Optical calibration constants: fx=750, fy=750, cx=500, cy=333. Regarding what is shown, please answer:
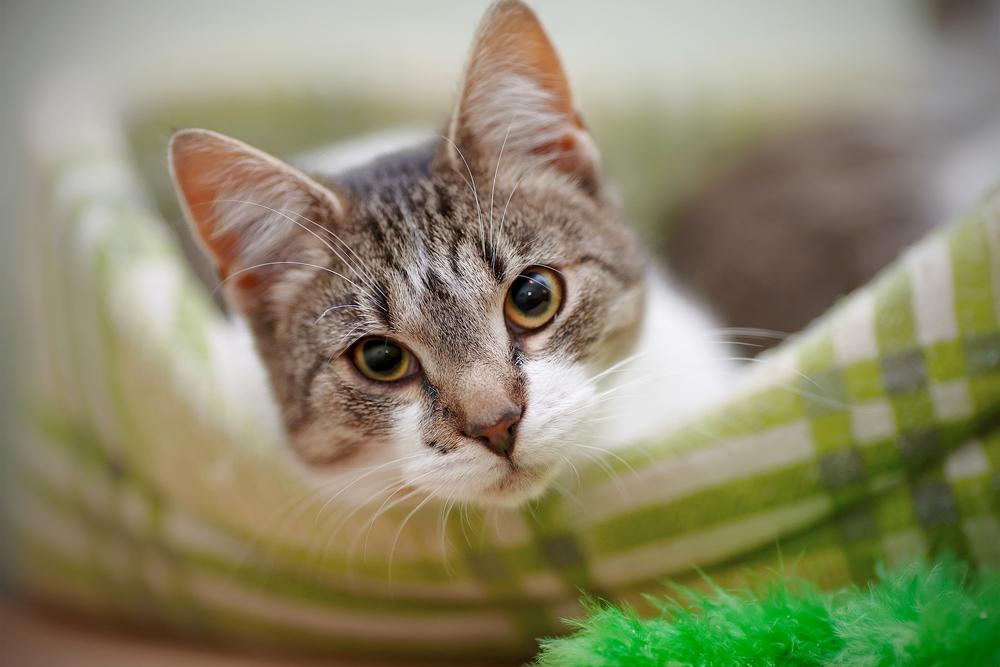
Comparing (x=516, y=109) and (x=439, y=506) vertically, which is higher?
(x=516, y=109)

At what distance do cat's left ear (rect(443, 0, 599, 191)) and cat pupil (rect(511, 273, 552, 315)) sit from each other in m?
0.18

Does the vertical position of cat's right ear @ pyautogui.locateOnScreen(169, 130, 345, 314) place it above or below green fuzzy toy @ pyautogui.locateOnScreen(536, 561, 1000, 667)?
above

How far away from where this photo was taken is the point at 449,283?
103 cm

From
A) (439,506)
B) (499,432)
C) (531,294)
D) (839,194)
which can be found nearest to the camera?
(499,432)

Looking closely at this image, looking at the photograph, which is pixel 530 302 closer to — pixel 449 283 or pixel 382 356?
pixel 449 283

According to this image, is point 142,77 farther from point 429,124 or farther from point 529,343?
point 529,343

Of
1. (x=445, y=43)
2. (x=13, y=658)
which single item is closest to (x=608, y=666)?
(x=13, y=658)

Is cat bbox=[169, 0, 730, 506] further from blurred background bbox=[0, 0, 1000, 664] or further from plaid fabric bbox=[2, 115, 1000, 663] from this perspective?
blurred background bbox=[0, 0, 1000, 664]

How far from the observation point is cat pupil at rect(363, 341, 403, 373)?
1.05m

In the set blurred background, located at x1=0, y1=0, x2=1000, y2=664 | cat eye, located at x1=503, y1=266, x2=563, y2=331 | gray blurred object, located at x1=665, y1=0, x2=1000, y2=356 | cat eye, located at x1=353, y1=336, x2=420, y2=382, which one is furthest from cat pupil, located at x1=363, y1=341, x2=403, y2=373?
blurred background, located at x1=0, y1=0, x2=1000, y2=664

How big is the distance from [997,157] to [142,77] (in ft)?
7.02

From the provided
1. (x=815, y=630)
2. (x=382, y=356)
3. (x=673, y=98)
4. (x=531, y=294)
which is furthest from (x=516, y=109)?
(x=673, y=98)

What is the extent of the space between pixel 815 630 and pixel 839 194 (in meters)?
1.27

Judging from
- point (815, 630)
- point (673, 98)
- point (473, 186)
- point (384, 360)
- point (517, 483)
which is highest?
point (673, 98)
